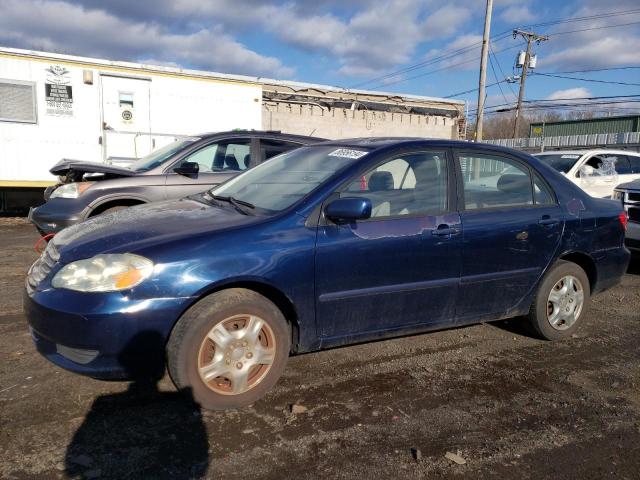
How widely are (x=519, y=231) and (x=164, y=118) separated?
349 inches

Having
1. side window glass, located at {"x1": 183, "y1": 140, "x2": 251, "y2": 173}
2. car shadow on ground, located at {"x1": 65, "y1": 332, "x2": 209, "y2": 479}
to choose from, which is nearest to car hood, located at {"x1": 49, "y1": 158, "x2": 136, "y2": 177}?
side window glass, located at {"x1": 183, "y1": 140, "x2": 251, "y2": 173}

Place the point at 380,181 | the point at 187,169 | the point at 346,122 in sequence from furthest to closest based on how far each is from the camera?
the point at 346,122 → the point at 187,169 → the point at 380,181

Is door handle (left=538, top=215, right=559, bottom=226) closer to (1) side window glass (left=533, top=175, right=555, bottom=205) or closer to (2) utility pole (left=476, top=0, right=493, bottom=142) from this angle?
(1) side window glass (left=533, top=175, right=555, bottom=205)

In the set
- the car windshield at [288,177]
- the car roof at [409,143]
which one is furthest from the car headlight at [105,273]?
the car roof at [409,143]

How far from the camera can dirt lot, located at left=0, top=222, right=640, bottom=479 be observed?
257 cm

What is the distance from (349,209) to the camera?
317 cm

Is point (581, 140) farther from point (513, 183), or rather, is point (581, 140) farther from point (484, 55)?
point (513, 183)

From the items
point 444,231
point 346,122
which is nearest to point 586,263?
point 444,231

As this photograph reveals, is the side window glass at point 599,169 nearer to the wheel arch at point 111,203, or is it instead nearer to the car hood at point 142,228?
the wheel arch at point 111,203

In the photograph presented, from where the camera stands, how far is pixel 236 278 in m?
2.99

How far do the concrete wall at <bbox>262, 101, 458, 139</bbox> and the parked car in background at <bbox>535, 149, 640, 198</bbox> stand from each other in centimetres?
562

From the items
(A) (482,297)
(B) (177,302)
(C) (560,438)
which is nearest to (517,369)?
(A) (482,297)

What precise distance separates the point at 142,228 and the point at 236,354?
3.21 ft

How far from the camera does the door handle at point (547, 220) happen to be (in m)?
4.11
